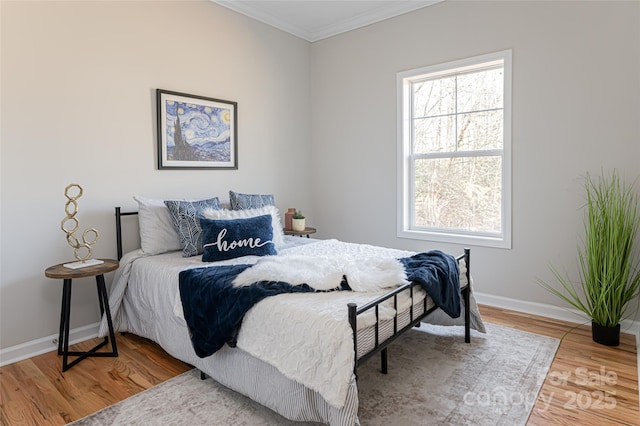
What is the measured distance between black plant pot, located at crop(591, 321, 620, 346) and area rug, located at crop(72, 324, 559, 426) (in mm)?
335

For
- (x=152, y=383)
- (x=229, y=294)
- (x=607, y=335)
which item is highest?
(x=229, y=294)

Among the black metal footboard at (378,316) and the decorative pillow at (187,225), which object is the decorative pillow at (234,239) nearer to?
the decorative pillow at (187,225)

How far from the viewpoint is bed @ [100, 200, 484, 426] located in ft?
5.53

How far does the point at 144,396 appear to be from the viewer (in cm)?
221

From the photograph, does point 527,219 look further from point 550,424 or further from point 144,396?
point 144,396

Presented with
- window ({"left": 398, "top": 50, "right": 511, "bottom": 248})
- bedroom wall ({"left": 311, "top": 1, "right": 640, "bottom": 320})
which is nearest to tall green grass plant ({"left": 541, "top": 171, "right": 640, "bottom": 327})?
bedroom wall ({"left": 311, "top": 1, "right": 640, "bottom": 320})

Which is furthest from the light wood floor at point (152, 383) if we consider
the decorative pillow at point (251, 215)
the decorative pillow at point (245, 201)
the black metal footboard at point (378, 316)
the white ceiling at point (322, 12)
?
the white ceiling at point (322, 12)

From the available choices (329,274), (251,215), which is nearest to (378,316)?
(329,274)

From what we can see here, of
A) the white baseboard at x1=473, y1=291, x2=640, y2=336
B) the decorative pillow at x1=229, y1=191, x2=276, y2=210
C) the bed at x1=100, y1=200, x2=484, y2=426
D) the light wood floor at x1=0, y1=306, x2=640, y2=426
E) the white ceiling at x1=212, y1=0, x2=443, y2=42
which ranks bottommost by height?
the light wood floor at x1=0, y1=306, x2=640, y2=426

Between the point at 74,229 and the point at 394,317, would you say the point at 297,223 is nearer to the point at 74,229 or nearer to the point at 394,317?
the point at 74,229

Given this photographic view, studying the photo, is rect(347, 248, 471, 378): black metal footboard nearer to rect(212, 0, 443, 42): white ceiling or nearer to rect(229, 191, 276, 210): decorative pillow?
rect(229, 191, 276, 210): decorative pillow

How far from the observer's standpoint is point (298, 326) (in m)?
1.81

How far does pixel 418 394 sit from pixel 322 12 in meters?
3.64

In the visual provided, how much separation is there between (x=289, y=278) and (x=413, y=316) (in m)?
0.74
